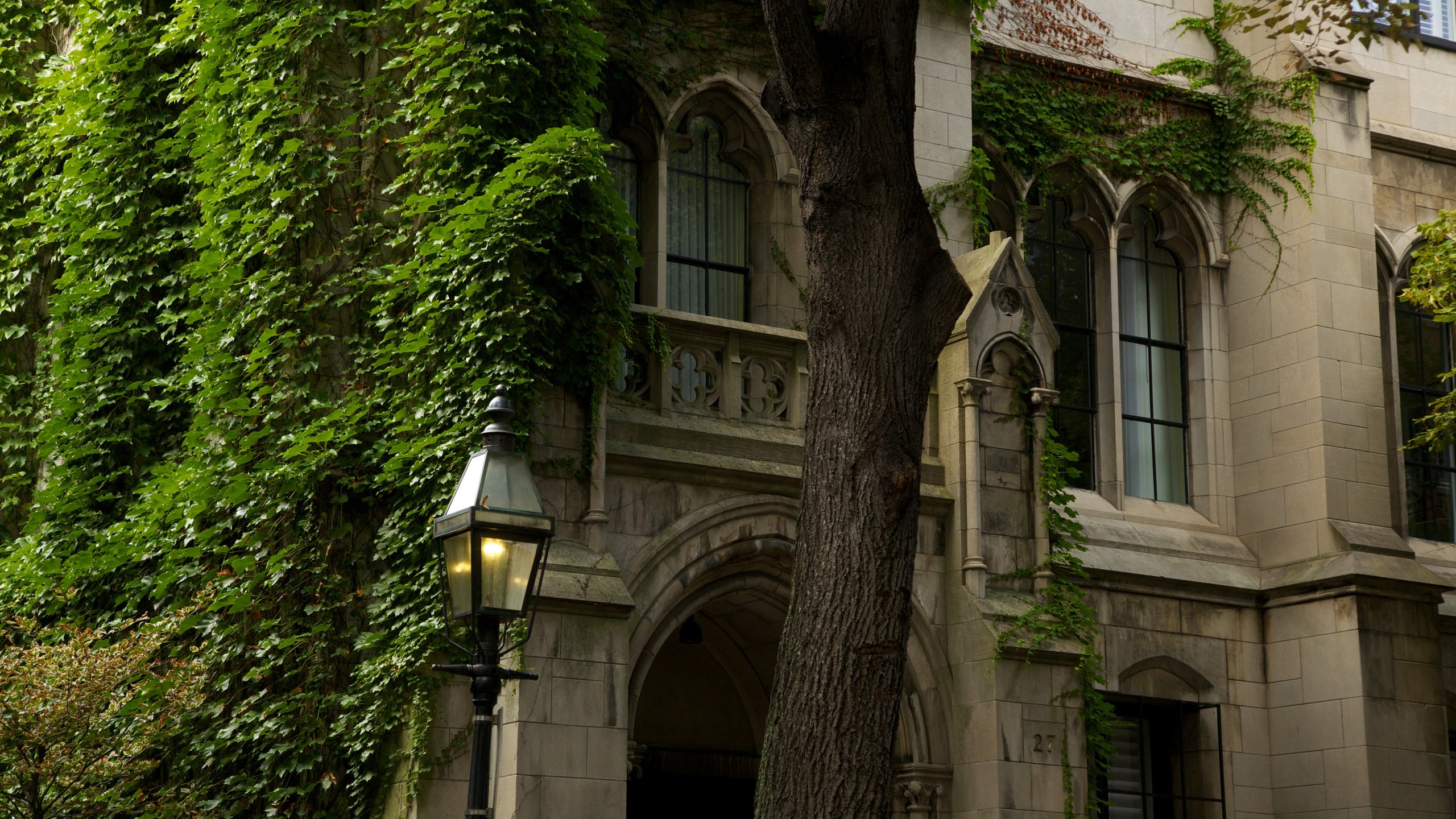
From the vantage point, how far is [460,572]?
777cm

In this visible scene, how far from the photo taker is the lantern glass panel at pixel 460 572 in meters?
7.72

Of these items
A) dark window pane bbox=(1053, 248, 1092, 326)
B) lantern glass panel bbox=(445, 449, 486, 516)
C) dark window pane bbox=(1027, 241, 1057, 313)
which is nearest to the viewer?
lantern glass panel bbox=(445, 449, 486, 516)

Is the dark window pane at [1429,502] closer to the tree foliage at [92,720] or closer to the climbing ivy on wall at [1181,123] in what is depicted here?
the climbing ivy on wall at [1181,123]

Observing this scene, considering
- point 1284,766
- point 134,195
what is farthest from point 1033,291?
point 134,195

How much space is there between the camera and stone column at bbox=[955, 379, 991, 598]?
13.5 m

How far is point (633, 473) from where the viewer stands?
41.1 ft

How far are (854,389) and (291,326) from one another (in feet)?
17.3

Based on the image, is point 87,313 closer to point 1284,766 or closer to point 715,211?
point 715,211

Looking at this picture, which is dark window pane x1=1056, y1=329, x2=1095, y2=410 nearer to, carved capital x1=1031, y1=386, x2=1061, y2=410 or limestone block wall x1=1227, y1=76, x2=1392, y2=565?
limestone block wall x1=1227, y1=76, x2=1392, y2=565

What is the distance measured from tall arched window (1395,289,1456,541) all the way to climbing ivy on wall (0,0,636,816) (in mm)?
9994

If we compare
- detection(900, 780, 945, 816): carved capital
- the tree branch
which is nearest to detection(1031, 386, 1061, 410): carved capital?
detection(900, 780, 945, 816): carved capital

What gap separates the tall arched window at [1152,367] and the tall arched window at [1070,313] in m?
0.42

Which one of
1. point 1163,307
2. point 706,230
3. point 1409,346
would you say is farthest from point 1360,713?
point 706,230

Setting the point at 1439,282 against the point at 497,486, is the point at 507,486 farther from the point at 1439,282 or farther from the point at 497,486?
the point at 1439,282
